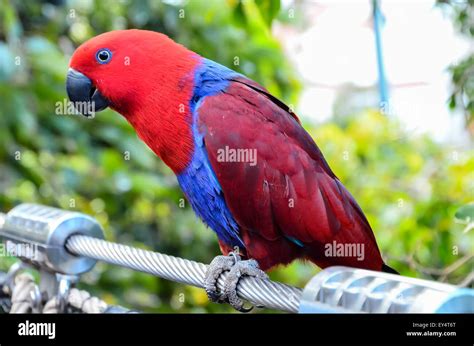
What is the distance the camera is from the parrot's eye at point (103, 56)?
826 mm

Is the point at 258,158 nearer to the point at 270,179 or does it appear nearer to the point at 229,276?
the point at 270,179

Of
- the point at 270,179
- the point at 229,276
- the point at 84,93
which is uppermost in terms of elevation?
the point at 84,93

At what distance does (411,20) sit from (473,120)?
0.71 feet

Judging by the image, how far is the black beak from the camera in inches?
33.2

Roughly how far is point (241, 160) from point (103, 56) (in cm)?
23

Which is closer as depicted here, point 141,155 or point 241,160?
point 241,160

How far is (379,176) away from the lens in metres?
1.38

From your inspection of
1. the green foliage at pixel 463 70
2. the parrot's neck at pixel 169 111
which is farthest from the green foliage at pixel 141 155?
the parrot's neck at pixel 169 111

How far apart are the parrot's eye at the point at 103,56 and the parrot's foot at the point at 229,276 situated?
293 mm

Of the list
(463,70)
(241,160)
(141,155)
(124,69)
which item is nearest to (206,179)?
(241,160)

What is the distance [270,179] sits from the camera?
2.53 ft

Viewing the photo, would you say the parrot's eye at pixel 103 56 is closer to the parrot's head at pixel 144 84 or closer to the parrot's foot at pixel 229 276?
the parrot's head at pixel 144 84

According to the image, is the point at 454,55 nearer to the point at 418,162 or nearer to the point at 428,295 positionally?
the point at 418,162

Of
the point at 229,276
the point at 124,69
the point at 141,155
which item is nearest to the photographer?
the point at 229,276
